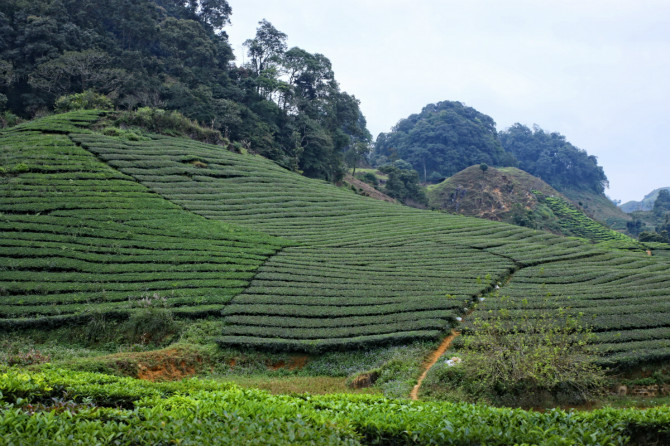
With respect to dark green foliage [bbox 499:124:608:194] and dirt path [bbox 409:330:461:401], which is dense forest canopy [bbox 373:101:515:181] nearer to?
dark green foliage [bbox 499:124:608:194]

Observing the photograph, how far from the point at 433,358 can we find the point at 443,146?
3680 inches

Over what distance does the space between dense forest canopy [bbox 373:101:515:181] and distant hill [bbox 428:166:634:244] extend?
67.2 feet

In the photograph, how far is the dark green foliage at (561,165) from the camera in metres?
112

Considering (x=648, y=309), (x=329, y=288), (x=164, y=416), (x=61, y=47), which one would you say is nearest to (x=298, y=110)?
(x=61, y=47)

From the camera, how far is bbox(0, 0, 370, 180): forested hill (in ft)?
146

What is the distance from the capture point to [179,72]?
54500 mm

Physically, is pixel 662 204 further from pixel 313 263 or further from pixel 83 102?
pixel 83 102

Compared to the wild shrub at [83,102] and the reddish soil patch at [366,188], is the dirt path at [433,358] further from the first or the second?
the reddish soil patch at [366,188]

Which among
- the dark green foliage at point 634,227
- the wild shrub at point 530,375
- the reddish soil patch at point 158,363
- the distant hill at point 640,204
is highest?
the distant hill at point 640,204

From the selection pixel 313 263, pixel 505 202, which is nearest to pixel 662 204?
pixel 505 202

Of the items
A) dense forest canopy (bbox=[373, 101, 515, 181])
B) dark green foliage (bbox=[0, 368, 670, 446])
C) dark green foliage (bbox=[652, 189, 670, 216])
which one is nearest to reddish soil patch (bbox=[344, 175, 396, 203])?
dense forest canopy (bbox=[373, 101, 515, 181])

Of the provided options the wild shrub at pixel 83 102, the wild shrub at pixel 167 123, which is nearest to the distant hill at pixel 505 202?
the wild shrub at pixel 167 123

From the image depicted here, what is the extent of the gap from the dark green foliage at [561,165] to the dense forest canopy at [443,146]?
34.5ft

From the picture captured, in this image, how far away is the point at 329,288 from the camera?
19.9 meters
